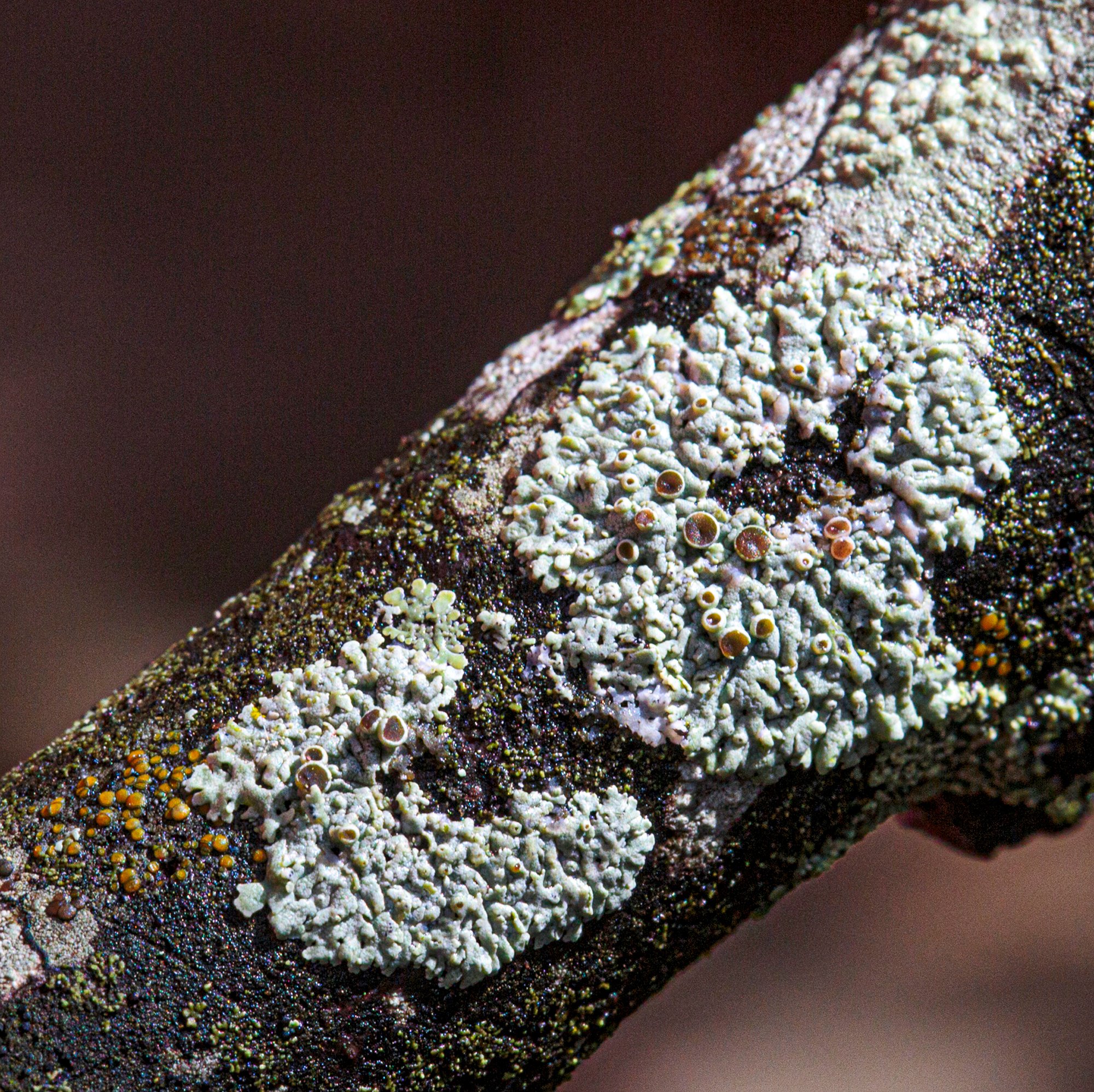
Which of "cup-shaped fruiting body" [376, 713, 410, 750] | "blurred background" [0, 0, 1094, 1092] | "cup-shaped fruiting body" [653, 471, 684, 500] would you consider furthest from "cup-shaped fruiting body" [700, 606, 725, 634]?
"blurred background" [0, 0, 1094, 1092]

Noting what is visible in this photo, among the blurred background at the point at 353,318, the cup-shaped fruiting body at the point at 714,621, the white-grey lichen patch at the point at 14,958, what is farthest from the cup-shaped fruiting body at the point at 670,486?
the blurred background at the point at 353,318

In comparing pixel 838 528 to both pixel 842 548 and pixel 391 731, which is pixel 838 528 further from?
pixel 391 731

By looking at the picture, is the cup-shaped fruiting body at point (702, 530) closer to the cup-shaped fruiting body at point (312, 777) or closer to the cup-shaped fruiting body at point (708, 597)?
the cup-shaped fruiting body at point (708, 597)

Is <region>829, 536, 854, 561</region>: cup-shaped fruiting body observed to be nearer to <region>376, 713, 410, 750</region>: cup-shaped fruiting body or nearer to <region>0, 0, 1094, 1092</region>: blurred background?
<region>376, 713, 410, 750</region>: cup-shaped fruiting body

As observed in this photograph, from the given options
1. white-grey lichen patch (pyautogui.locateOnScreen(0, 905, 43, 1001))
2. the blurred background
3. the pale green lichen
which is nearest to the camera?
white-grey lichen patch (pyautogui.locateOnScreen(0, 905, 43, 1001))

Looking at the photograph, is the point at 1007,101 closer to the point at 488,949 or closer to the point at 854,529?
the point at 854,529

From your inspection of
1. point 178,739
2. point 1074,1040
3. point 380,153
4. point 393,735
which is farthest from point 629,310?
point 1074,1040
